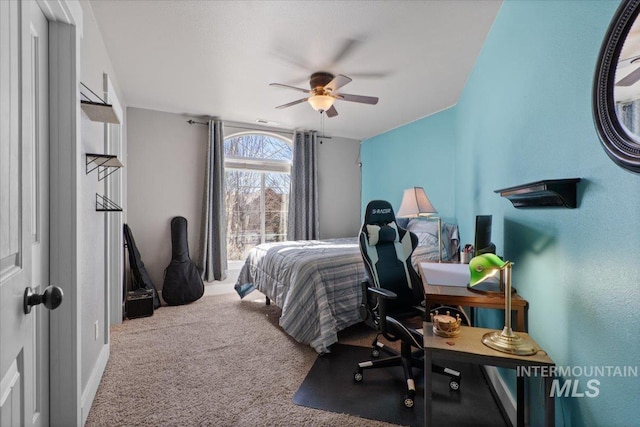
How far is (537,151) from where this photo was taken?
1.45 m

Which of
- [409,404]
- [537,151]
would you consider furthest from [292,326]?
[537,151]

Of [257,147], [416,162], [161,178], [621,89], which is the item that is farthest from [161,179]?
[621,89]

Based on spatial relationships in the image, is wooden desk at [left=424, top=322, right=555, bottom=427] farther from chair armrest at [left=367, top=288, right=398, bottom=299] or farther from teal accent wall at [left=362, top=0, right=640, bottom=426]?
chair armrest at [left=367, top=288, right=398, bottom=299]

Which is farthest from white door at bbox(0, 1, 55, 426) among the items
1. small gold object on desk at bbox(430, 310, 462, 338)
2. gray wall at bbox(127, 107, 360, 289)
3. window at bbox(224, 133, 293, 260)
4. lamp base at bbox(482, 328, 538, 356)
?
window at bbox(224, 133, 293, 260)

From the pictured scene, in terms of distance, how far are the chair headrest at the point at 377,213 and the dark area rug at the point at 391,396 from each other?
1131 millimetres

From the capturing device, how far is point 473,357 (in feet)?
3.97

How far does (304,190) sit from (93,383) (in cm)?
368

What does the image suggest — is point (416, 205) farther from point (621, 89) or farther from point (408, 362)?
point (621, 89)

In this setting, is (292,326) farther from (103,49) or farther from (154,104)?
(154,104)

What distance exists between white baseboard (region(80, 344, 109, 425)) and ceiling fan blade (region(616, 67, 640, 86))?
8.60 feet

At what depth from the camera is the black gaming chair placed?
6.45ft

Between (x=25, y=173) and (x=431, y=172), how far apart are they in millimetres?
4145

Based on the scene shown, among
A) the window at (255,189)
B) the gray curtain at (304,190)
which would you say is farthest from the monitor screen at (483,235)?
the window at (255,189)

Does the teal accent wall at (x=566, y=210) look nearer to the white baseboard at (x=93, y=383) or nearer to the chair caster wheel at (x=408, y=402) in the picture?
the chair caster wheel at (x=408, y=402)
